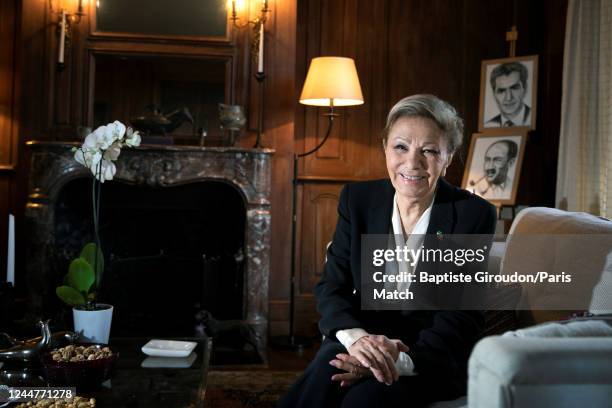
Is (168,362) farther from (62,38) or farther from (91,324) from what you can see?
(62,38)

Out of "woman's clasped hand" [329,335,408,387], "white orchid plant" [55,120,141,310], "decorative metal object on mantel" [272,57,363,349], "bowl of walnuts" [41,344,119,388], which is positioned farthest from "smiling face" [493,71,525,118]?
"bowl of walnuts" [41,344,119,388]

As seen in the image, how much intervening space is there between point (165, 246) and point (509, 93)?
2255mm

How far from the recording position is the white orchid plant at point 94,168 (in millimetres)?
1850

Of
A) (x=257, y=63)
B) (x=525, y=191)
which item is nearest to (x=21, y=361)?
(x=257, y=63)

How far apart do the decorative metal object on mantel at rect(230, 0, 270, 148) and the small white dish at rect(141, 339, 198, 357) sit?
1829mm

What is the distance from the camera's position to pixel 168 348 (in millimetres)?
1855

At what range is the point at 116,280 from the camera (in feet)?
12.0

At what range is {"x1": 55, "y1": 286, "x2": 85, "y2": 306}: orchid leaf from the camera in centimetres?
188

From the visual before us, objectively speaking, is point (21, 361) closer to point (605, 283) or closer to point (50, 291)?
point (605, 283)

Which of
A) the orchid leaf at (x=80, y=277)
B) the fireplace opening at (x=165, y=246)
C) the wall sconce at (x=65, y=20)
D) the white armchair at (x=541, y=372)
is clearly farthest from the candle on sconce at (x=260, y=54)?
the white armchair at (x=541, y=372)

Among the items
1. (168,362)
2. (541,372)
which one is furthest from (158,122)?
(541,372)

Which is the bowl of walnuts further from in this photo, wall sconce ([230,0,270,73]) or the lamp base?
wall sconce ([230,0,270,73])

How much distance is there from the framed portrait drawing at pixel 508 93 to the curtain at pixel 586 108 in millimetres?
290

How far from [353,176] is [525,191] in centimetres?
108
